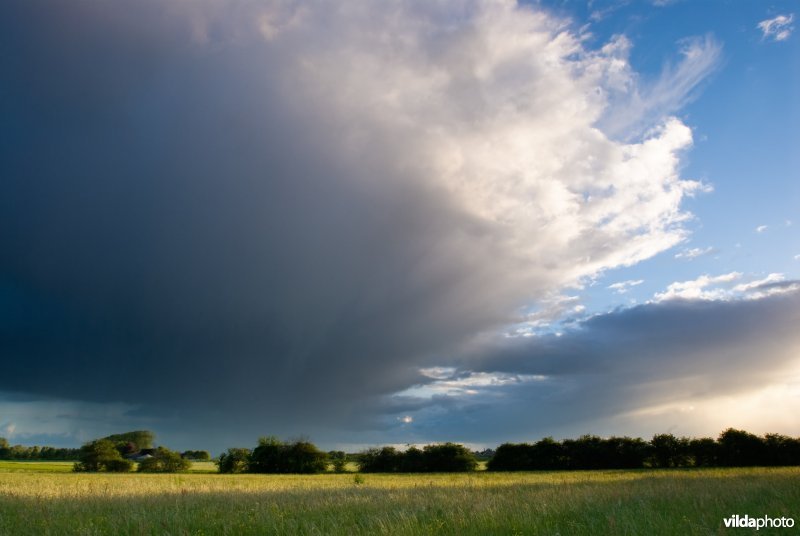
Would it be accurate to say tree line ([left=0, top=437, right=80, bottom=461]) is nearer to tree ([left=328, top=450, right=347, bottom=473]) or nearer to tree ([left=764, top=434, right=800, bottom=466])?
tree ([left=328, top=450, right=347, bottom=473])

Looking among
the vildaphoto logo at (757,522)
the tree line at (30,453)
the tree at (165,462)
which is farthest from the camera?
the tree line at (30,453)

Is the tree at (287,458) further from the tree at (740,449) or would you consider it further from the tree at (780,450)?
the tree at (780,450)

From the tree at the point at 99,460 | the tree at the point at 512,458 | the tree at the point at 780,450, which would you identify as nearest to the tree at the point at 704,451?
the tree at the point at 780,450

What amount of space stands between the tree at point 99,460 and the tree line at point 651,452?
2723 inches

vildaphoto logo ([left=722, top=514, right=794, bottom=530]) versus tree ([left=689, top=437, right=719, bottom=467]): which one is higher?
tree ([left=689, top=437, right=719, bottom=467])

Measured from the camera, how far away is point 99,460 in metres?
93.9

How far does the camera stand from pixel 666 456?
6312 cm

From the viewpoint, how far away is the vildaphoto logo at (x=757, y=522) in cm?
1026

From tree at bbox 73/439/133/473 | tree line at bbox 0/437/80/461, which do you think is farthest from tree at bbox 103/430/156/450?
tree at bbox 73/439/133/473

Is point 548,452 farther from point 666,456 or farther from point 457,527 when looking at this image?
point 457,527

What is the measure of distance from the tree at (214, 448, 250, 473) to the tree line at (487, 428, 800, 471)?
42472 millimetres

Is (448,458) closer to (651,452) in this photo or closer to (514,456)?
(514,456)

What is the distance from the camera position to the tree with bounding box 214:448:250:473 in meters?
86.8

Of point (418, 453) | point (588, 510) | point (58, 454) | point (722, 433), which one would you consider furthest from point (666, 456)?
point (58, 454)
